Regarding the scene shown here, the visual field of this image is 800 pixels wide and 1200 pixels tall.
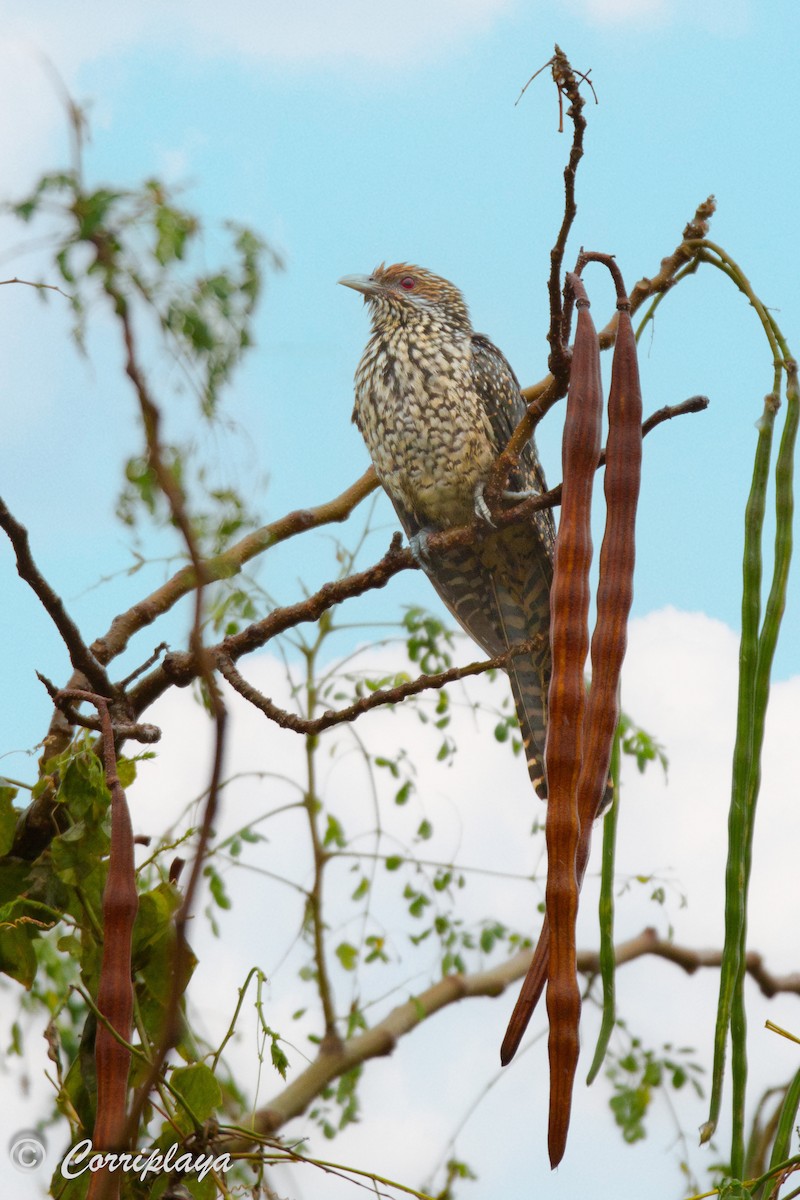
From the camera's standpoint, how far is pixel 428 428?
3.55 metres

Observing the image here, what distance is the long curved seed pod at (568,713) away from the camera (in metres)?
1.35

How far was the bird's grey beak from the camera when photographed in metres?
4.15

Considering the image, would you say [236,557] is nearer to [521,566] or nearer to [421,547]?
[421,547]

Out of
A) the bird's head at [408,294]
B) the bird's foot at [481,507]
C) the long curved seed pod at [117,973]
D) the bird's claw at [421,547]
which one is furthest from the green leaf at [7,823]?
the bird's head at [408,294]

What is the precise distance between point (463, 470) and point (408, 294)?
87 centimetres

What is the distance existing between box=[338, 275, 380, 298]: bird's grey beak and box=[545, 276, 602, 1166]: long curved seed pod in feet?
8.42

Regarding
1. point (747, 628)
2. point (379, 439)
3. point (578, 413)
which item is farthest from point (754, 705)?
point (379, 439)

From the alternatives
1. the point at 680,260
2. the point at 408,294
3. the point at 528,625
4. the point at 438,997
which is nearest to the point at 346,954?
the point at 438,997

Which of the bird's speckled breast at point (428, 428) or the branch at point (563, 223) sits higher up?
the bird's speckled breast at point (428, 428)

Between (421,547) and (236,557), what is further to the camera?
(421,547)

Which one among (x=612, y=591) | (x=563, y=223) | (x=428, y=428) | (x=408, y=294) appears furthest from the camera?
(x=408, y=294)

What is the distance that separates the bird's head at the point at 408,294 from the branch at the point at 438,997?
2070 mm

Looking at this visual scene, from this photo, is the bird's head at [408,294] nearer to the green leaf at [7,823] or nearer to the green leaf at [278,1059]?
the green leaf at [7,823]

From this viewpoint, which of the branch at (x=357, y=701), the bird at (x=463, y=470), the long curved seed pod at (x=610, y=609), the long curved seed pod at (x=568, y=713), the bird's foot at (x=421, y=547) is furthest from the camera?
the bird at (x=463, y=470)
